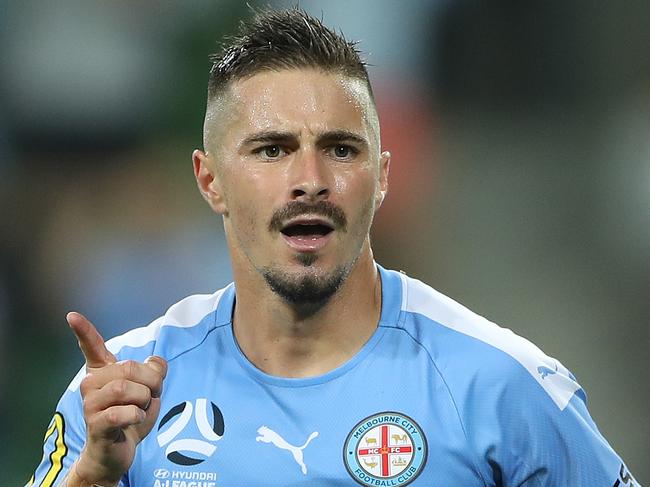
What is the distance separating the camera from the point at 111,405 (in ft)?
7.99

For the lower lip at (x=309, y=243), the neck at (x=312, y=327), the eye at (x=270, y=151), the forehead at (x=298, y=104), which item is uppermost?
the forehead at (x=298, y=104)

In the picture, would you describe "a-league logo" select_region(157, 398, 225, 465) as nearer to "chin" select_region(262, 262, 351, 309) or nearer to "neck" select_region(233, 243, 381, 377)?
"neck" select_region(233, 243, 381, 377)

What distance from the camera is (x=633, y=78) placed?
616 cm

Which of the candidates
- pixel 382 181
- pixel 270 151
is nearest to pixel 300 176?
pixel 270 151

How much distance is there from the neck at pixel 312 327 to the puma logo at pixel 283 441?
0.19 metres

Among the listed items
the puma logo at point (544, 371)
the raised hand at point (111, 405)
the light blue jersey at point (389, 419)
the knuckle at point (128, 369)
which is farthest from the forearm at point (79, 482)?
the puma logo at point (544, 371)

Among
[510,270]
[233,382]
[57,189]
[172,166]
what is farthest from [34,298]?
[233,382]

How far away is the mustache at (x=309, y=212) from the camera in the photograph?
2.74m

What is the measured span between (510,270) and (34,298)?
8.84 feet

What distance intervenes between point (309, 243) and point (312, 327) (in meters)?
0.29

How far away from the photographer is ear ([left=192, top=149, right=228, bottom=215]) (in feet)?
10.2

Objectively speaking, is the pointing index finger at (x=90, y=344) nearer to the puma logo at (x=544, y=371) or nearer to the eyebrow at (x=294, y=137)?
the eyebrow at (x=294, y=137)

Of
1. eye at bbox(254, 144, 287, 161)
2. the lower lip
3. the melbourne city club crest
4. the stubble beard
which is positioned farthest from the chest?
eye at bbox(254, 144, 287, 161)

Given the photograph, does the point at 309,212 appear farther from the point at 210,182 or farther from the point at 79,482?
the point at 79,482
